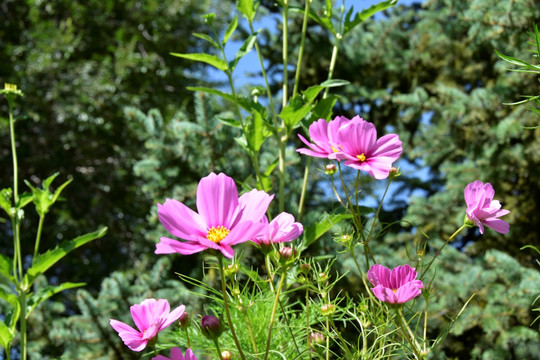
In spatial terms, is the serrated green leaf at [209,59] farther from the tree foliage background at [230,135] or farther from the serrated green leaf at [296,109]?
the tree foliage background at [230,135]

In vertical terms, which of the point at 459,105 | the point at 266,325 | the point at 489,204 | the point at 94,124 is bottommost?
the point at 94,124

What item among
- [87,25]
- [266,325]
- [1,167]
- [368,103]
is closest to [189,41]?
[87,25]

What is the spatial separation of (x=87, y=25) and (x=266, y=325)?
532 centimetres

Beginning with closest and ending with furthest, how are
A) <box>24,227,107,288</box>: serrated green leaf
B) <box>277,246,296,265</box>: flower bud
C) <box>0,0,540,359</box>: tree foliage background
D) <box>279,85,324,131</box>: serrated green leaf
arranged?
<box>277,246,296,265</box>: flower bud → <box>279,85,324,131</box>: serrated green leaf → <box>24,227,107,288</box>: serrated green leaf → <box>0,0,540,359</box>: tree foliage background

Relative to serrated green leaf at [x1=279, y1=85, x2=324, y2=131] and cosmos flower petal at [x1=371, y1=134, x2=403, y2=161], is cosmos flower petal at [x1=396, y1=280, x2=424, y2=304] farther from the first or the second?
serrated green leaf at [x1=279, y1=85, x2=324, y2=131]

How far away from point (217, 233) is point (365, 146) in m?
0.22

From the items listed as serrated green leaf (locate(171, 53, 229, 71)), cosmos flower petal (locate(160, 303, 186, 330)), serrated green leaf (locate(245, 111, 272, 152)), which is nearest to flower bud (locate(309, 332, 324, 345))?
cosmos flower petal (locate(160, 303, 186, 330))

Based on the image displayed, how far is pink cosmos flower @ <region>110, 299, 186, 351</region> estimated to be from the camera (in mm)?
551

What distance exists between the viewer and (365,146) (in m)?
0.60

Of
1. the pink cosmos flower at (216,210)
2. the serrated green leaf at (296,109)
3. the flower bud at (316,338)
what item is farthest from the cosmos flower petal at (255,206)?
the serrated green leaf at (296,109)

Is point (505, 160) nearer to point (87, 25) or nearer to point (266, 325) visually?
point (266, 325)

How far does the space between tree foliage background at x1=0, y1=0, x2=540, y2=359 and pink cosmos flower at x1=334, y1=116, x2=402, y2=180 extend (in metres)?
0.08

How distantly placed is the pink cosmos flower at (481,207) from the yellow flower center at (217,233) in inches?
11.3

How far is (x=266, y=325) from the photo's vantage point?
71cm
